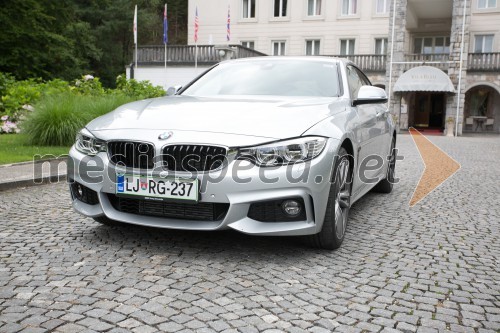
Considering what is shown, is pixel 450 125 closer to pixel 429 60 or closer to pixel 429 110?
pixel 429 60

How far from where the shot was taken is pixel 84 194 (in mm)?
4199

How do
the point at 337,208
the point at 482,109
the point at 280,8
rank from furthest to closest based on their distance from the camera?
1. the point at 280,8
2. the point at 482,109
3. the point at 337,208

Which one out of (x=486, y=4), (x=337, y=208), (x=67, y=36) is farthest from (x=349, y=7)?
(x=337, y=208)

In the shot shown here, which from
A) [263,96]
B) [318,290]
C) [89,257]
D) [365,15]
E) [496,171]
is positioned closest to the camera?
[318,290]

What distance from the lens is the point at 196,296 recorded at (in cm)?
313

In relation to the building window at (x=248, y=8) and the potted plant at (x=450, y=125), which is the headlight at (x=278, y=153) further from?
the building window at (x=248, y=8)

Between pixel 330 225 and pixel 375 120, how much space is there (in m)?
2.12

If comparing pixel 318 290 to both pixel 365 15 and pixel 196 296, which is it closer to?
pixel 196 296

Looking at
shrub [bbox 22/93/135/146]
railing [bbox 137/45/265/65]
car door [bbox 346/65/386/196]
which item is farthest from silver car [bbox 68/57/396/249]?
railing [bbox 137/45/265/65]

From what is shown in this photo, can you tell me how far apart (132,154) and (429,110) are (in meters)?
35.8

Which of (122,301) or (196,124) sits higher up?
(196,124)

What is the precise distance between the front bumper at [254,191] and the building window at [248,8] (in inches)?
1424

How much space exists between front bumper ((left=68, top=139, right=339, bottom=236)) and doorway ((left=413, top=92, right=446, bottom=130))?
114 feet

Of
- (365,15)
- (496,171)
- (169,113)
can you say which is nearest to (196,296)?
(169,113)
